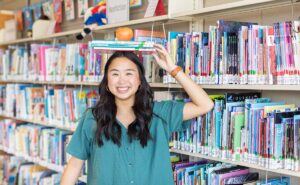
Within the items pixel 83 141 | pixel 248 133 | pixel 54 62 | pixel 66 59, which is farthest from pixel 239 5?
pixel 54 62

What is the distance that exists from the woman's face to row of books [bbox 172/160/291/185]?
53 centimetres

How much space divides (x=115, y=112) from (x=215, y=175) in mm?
576

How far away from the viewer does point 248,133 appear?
5.31 feet

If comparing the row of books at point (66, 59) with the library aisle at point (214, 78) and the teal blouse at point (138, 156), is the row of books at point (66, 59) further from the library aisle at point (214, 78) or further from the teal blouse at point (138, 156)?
the teal blouse at point (138, 156)

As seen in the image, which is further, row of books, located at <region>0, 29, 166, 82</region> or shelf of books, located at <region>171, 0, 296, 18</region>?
row of books, located at <region>0, 29, 166, 82</region>

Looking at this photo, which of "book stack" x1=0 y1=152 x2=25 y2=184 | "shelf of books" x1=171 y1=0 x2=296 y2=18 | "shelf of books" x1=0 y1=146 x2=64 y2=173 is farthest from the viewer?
"book stack" x1=0 y1=152 x2=25 y2=184

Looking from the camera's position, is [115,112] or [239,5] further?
[115,112]

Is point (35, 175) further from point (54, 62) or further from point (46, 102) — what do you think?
point (54, 62)

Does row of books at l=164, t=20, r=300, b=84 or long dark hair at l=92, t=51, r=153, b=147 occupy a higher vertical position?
row of books at l=164, t=20, r=300, b=84

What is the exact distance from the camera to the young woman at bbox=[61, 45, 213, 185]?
1.69 metres

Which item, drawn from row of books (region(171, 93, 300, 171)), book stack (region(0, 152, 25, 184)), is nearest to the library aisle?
row of books (region(171, 93, 300, 171))

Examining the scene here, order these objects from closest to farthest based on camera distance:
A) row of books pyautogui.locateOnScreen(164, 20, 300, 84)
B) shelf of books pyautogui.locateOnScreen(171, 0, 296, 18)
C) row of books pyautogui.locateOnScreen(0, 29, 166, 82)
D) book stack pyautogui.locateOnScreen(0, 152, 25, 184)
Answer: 1. row of books pyautogui.locateOnScreen(164, 20, 300, 84)
2. shelf of books pyautogui.locateOnScreen(171, 0, 296, 18)
3. row of books pyautogui.locateOnScreen(0, 29, 166, 82)
4. book stack pyautogui.locateOnScreen(0, 152, 25, 184)

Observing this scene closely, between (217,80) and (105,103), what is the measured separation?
1.80 feet

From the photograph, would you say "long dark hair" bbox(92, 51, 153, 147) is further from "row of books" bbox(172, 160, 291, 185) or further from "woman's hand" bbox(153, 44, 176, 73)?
"row of books" bbox(172, 160, 291, 185)
